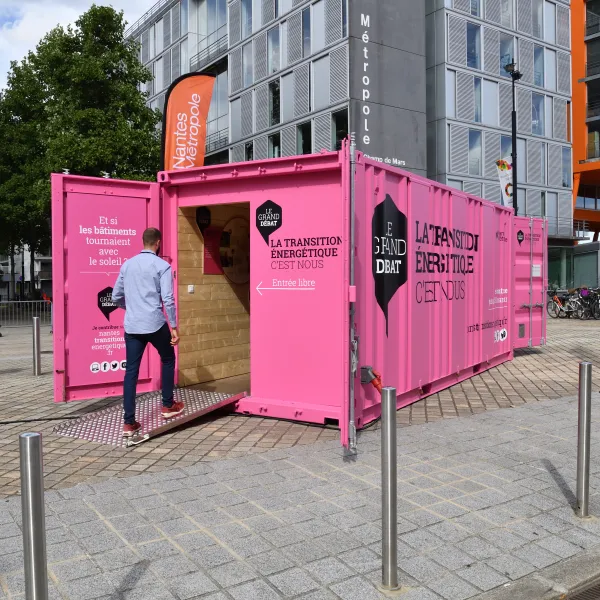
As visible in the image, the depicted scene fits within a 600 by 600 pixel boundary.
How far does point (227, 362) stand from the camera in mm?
8641

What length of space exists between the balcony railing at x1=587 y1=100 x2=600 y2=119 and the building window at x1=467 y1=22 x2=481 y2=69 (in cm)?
1365

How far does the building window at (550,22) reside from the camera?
33.9 meters

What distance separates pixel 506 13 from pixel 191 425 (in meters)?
32.2

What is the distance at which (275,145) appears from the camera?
30469 millimetres

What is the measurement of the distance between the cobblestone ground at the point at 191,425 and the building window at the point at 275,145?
67.7 feet

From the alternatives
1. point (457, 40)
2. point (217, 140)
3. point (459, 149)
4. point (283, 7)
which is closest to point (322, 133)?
point (283, 7)

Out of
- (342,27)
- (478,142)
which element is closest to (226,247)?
(342,27)

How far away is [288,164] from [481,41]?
1117 inches

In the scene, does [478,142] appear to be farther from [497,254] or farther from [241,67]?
[497,254]

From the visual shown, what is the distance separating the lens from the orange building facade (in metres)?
40.2

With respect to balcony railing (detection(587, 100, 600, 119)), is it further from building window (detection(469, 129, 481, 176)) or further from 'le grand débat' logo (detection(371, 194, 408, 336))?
'le grand débat' logo (detection(371, 194, 408, 336))

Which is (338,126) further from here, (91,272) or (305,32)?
(91,272)

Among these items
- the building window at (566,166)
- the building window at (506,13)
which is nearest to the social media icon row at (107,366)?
the building window at (506,13)

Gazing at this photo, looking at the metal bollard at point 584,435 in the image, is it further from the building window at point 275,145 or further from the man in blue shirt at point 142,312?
the building window at point 275,145
